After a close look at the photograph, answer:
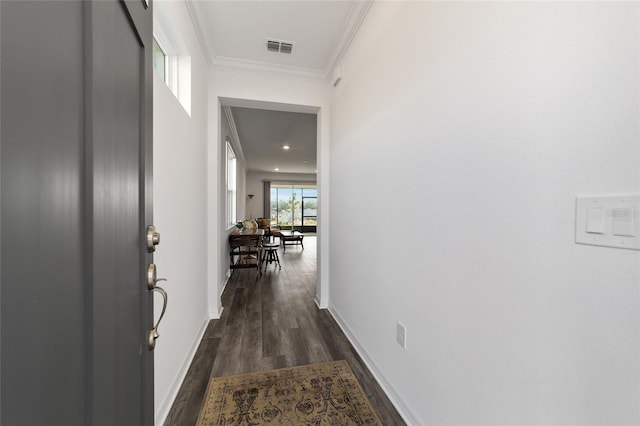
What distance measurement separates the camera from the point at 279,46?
8.07 feet

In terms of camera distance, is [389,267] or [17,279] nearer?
[17,279]

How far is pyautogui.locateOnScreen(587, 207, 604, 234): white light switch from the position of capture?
2.09 feet

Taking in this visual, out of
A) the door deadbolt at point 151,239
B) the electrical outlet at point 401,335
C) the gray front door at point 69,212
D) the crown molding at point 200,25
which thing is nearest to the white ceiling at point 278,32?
the crown molding at point 200,25

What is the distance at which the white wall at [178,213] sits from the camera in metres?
1.39

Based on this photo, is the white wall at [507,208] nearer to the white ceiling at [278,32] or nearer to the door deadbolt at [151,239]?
the white ceiling at [278,32]

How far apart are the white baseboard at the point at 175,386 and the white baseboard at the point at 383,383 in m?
1.34

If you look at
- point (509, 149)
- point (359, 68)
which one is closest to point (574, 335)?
point (509, 149)

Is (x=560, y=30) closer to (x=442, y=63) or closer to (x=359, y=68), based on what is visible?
(x=442, y=63)

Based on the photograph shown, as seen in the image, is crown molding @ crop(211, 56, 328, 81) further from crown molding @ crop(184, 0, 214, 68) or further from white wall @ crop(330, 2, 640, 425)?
white wall @ crop(330, 2, 640, 425)

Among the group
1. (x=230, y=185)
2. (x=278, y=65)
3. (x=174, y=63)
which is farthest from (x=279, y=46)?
(x=230, y=185)

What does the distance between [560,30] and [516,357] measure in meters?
1.03

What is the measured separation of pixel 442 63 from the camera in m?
1.20

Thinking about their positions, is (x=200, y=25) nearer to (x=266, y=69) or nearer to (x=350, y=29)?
(x=266, y=69)

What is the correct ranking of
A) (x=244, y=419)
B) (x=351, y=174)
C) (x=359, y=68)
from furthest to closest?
(x=351, y=174) < (x=359, y=68) < (x=244, y=419)
